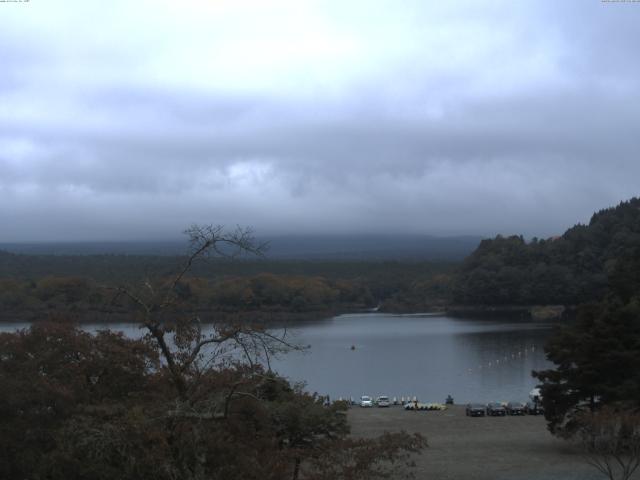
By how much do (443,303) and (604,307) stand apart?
77.8 metres

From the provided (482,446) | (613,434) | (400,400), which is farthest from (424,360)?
(613,434)

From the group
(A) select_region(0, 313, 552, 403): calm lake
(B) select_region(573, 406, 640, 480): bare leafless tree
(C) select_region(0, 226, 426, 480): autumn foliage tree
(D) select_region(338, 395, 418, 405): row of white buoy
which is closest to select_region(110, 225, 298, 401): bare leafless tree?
(C) select_region(0, 226, 426, 480): autumn foliage tree

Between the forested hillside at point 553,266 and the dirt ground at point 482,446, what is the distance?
62908 millimetres

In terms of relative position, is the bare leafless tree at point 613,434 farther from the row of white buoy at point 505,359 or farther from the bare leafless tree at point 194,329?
the row of white buoy at point 505,359

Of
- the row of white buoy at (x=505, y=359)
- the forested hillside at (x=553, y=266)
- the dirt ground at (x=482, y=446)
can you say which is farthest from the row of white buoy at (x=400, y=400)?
the forested hillside at (x=553, y=266)

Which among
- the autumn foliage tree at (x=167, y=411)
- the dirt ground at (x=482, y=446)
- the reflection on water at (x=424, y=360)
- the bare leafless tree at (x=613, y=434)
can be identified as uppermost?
the autumn foliage tree at (x=167, y=411)

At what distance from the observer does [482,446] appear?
21750 mm

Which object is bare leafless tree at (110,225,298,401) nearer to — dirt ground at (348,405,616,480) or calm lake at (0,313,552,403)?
dirt ground at (348,405,616,480)

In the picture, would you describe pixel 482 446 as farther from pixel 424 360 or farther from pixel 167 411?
pixel 424 360

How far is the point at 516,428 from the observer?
24984 mm

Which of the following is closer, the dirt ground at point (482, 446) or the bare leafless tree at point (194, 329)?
the bare leafless tree at point (194, 329)

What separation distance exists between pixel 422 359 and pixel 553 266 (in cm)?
4625

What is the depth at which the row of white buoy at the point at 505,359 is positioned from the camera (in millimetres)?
45875

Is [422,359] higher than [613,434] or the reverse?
the reverse
